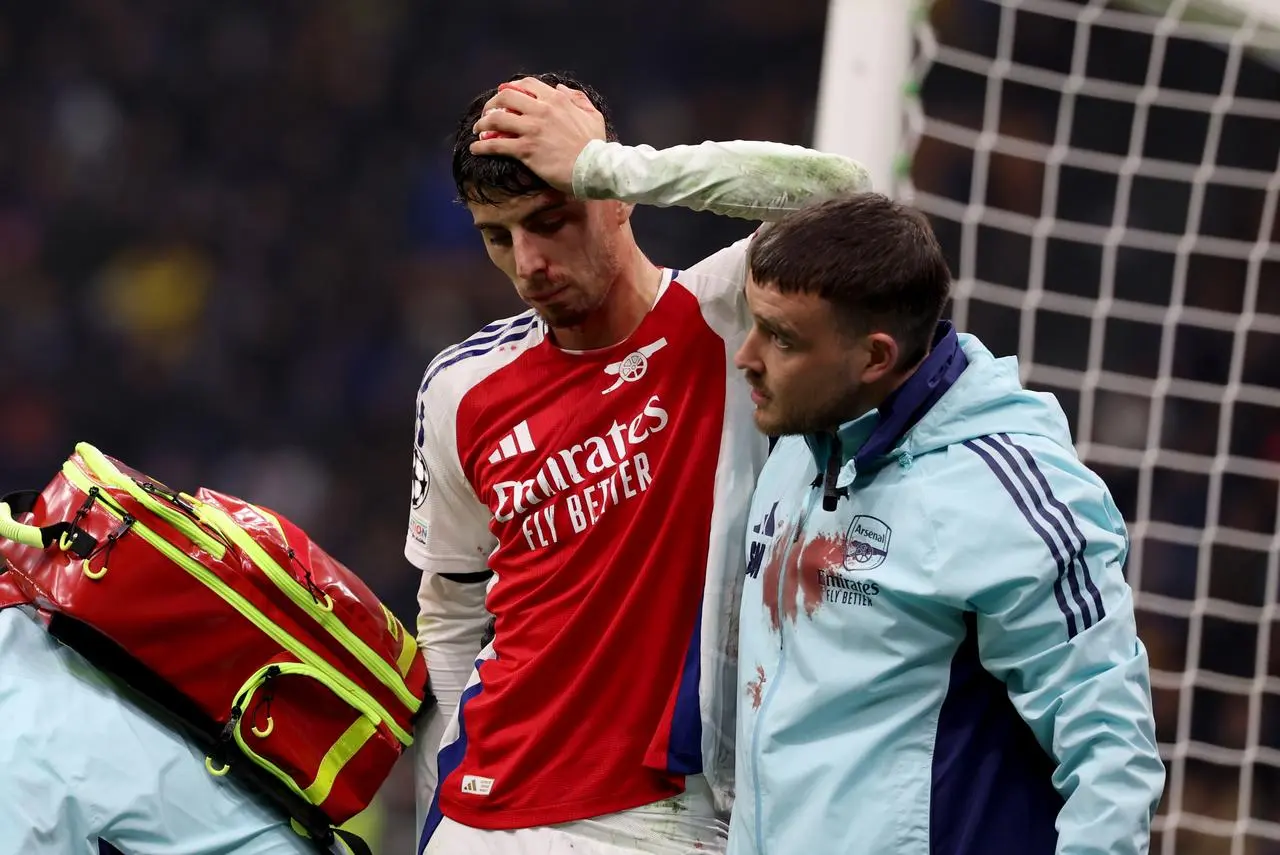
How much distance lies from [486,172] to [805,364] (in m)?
0.54

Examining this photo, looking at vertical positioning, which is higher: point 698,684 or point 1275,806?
point 698,684

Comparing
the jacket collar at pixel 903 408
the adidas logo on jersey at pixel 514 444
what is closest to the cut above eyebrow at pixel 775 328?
the jacket collar at pixel 903 408

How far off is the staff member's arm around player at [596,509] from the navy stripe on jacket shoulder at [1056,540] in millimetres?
443

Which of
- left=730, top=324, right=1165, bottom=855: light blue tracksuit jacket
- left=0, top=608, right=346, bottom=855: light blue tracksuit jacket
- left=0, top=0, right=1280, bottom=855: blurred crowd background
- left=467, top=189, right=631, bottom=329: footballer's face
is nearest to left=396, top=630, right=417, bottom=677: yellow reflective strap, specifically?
left=0, top=608, right=346, bottom=855: light blue tracksuit jacket

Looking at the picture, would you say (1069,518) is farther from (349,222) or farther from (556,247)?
(349,222)

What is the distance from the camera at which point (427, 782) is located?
206 cm

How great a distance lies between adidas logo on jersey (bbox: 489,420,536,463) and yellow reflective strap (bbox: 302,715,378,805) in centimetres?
41

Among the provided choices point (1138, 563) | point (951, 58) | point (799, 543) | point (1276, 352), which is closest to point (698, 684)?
point (799, 543)

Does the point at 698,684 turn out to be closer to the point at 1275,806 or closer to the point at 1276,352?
the point at 1275,806

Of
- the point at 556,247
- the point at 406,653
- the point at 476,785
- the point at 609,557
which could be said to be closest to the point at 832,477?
the point at 609,557

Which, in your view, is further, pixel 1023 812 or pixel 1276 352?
pixel 1276 352

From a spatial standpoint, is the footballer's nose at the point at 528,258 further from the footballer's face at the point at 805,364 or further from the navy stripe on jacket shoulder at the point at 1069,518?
the navy stripe on jacket shoulder at the point at 1069,518

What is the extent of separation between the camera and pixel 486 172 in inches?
70.7

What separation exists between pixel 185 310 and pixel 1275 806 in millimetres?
3980
